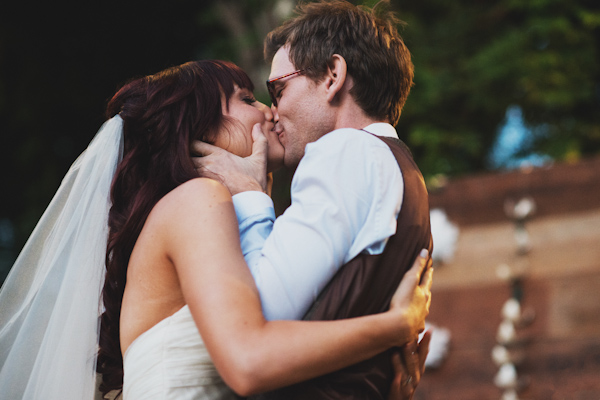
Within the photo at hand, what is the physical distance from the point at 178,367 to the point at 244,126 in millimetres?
959

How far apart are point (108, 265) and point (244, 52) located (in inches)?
187

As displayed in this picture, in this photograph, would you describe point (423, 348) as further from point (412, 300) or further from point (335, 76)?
point (335, 76)

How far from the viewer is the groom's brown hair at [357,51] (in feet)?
7.94

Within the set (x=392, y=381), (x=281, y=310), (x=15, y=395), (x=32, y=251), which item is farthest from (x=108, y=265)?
(x=392, y=381)

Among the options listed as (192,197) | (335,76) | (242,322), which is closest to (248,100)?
(335,76)

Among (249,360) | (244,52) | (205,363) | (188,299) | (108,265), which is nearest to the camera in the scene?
(249,360)

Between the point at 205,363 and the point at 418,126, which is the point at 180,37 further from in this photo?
the point at 205,363

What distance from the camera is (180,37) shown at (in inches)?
340

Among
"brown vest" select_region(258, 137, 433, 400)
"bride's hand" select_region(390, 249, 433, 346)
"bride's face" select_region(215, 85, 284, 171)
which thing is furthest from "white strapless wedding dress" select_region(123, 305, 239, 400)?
"bride's face" select_region(215, 85, 284, 171)

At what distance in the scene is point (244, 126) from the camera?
2.49 m

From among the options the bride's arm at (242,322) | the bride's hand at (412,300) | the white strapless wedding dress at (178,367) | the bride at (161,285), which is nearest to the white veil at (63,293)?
the bride at (161,285)

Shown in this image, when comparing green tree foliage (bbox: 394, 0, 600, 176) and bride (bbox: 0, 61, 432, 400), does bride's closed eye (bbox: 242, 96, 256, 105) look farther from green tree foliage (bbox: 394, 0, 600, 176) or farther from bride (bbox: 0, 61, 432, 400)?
green tree foliage (bbox: 394, 0, 600, 176)

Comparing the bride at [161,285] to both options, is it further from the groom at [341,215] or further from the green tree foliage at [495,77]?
the green tree foliage at [495,77]

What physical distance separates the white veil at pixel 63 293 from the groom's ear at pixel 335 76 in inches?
30.6
